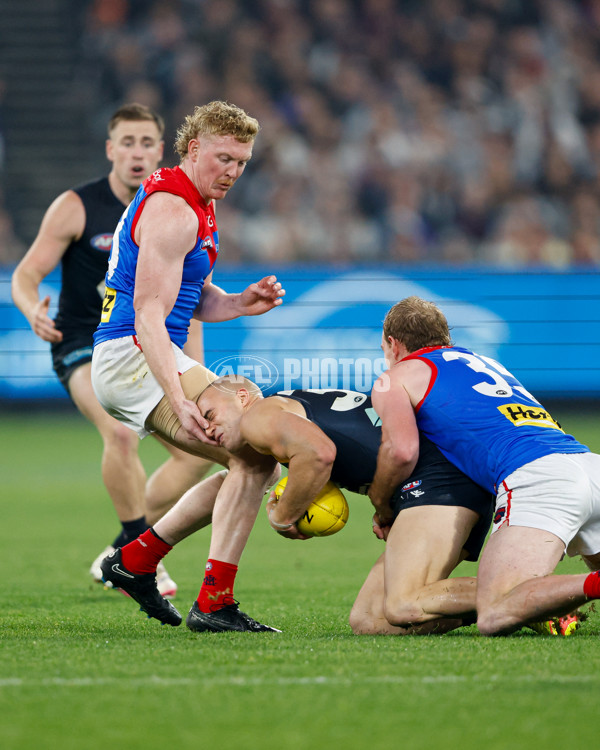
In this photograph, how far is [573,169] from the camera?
15.9 meters

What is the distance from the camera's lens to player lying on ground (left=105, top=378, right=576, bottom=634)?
4574 millimetres

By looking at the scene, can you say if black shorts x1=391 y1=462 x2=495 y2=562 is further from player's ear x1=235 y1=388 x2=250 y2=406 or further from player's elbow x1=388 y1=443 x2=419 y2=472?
player's ear x1=235 y1=388 x2=250 y2=406

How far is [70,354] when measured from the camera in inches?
273

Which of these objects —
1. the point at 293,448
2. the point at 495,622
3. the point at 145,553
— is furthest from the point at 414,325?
the point at 145,553

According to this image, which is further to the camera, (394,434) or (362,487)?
(362,487)

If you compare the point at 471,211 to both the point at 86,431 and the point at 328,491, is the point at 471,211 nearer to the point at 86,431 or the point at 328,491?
the point at 86,431

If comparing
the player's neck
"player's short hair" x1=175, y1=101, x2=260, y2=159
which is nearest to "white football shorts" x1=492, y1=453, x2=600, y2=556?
"player's short hair" x1=175, y1=101, x2=260, y2=159

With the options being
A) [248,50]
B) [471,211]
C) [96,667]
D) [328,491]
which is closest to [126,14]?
[248,50]

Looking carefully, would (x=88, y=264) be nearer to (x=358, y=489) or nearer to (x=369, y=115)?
(x=358, y=489)

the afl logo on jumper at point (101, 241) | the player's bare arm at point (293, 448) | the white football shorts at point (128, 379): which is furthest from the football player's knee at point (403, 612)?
the afl logo on jumper at point (101, 241)

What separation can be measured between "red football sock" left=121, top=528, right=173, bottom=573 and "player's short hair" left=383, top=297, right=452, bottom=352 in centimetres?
138

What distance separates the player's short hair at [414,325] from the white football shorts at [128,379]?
0.90 meters

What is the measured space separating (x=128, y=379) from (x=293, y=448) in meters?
0.87

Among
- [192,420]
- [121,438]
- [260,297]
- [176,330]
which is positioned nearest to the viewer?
[192,420]
